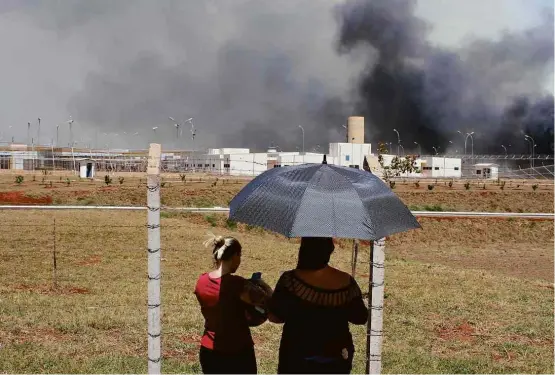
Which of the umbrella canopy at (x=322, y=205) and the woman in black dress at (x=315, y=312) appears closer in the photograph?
the woman in black dress at (x=315, y=312)

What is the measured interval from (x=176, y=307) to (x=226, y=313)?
7.45 meters

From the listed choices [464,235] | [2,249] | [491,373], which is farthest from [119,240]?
[464,235]

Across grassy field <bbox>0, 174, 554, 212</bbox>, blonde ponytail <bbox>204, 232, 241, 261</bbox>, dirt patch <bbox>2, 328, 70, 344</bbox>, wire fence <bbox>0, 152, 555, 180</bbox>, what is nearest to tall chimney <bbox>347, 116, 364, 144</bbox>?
wire fence <bbox>0, 152, 555, 180</bbox>

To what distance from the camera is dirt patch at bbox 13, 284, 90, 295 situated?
13.0 metres

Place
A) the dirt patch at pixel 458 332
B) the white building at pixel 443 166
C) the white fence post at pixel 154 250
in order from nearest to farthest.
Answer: the white fence post at pixel 154 250 → the dirt patch at pixel 458 332 → the white building at pixel 443 166

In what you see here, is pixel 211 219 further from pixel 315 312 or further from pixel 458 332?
pixel 315 312

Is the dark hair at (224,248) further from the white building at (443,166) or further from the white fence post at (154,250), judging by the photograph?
the white building at (443,166)

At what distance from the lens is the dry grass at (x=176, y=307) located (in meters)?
8.62

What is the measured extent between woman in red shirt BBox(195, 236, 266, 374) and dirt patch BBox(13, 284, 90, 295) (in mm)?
9206

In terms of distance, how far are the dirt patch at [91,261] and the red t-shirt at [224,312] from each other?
12994 mm

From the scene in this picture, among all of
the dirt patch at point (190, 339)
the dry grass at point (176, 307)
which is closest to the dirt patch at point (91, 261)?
the dry grass at point (176, 307)

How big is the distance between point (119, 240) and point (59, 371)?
13.4 metres

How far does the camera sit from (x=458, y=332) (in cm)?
1098

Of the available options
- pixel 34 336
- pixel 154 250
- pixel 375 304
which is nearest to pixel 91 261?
pixel 34 336
